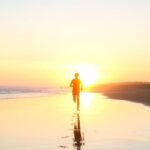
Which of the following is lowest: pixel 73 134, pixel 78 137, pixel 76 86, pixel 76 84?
pixel 78 137

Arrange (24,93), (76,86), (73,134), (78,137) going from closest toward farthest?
(78,137) → (73,134) → (76,86) → (24,93)

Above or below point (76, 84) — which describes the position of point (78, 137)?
below

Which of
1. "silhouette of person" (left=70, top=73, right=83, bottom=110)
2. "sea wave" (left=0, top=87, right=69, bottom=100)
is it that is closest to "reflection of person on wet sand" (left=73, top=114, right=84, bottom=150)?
"silhouette of person" (left=70, top=73, right=83, bottom=110)

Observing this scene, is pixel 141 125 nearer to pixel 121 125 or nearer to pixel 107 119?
pixel 121 125

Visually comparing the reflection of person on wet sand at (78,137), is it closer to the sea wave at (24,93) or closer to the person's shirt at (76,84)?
the person's shirt at (76,84)

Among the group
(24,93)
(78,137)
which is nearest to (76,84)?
(78,137)

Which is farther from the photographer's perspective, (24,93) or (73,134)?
(24,93)

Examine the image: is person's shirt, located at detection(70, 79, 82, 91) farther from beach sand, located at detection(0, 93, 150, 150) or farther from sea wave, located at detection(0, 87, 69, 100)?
sea wave, located at detection(0, 87, 69, 100)

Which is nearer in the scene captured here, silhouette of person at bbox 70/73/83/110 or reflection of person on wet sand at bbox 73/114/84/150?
reflection of person on wet sand at bbox 73/114/84/150

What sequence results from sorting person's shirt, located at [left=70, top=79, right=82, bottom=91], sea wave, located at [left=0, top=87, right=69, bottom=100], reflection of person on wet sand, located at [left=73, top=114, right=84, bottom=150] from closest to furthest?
reflection of person on wet sand, located at [left=73, top=114, right=84, bottom=150] → person's shirt, located at [left=70, top=79, right=82, bottom=91] → sea wave, located at [left=0, top=87, right=69, bottom=100]

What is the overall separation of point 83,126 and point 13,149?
20.6 feet

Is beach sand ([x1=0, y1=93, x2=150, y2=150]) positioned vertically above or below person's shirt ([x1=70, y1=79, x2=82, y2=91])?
below

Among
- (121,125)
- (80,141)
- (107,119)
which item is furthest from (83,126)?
(80,141)

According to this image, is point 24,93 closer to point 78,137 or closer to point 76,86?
point 76,86
